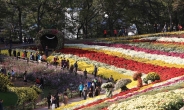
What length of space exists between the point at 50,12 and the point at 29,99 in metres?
38.8

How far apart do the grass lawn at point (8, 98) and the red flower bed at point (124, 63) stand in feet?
38.9

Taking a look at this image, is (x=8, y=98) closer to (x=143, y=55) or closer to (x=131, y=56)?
(x=131, y=56)

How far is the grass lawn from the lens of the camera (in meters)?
21.0

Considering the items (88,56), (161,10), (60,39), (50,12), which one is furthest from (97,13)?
(88,56)

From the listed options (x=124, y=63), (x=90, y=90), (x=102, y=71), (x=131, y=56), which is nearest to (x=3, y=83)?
(x=90, y=90)

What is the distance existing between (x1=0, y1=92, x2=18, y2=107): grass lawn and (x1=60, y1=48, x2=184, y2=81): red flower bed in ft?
38.9

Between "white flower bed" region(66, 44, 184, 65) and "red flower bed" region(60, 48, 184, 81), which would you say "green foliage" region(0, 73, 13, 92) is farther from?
"white flower bed" region(66, 44, 184, 65)

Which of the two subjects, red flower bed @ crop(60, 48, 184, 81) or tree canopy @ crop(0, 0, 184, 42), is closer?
red flower bed @ crop(60, 48, 184, 81)

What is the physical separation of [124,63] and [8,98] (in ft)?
55.0

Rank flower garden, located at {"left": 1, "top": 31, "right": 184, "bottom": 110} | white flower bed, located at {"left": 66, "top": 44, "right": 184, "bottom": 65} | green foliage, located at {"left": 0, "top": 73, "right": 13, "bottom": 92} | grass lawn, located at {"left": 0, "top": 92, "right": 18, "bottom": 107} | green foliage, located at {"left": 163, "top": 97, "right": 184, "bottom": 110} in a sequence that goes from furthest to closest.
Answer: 1. white flower bed, located at {"left": 66, "top": 44, "right": 184, "bottom": 65}
2. flower garden, located at {"left": 1, "top": 31, "right": 184, "bottom": 110}
3. grass lawn, located at {"left": 0, "top": 92, "right": 18, "bottom": 107}
4. green foliage, located at {"left": 0, "top": 73, "right": 13, "bottom": 92}
5. green foliage, located at {"left": 163, "top": 97, "right": 184, "bottom": 110}

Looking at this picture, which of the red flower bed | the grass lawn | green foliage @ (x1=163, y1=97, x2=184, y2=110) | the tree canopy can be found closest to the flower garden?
the red flower bed

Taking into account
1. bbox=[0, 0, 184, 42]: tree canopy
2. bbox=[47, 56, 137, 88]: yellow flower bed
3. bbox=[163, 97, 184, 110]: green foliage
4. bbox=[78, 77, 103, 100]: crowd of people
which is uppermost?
bbox=[0, 0, 184, 42]: tree canopy

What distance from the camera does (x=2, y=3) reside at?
50.7 meters

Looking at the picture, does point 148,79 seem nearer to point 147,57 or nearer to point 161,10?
point 147,57
